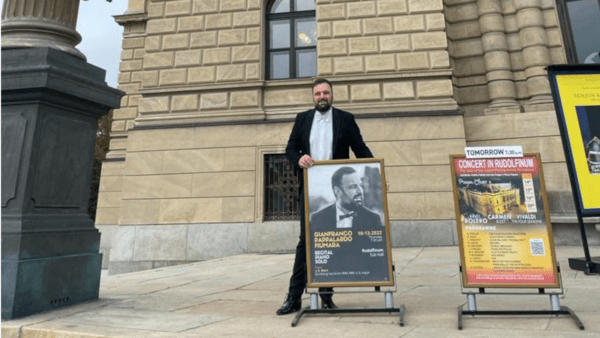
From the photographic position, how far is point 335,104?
388 inches

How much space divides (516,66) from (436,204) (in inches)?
189

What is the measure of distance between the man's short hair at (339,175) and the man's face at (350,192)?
0.08ft

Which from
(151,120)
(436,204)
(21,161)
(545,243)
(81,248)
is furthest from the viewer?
(151,120)

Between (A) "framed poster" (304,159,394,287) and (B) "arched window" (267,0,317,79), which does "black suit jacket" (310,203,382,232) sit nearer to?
(A) "framed poster" (304,159,394,287)

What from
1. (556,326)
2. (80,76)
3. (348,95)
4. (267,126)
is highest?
(348,95)

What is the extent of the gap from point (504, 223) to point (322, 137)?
5.50 feet

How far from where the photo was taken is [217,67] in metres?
10.6

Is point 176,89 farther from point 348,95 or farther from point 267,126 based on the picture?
point 348,95

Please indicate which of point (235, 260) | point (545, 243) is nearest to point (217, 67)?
point (235, 260)

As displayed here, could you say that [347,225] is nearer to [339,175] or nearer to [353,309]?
[339,175]

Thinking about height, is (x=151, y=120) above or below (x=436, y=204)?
above

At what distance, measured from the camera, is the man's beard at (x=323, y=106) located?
356 cm

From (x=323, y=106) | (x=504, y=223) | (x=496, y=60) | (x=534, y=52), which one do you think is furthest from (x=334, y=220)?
(x=534, y=52)

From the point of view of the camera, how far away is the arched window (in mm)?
10875
